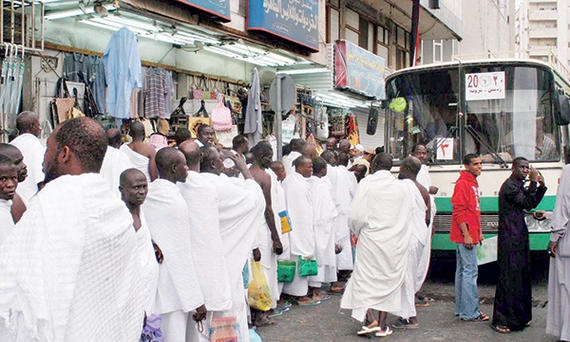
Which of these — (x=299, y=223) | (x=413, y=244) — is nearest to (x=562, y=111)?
(x=413, y=244)

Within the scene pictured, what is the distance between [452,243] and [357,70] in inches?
317

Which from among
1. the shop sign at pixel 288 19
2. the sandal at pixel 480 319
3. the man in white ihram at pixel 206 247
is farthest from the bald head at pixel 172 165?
the shop sign at pixel 288 19

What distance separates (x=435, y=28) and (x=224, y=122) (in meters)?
15.4

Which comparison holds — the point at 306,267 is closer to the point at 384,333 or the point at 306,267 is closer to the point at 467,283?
the point at 384,333

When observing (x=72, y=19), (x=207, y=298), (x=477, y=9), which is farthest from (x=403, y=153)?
(x=477, y=9)

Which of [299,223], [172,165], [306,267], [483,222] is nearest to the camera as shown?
[172,165]

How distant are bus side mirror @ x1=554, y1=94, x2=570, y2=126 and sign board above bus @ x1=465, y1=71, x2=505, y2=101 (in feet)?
2.37

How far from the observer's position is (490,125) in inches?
372

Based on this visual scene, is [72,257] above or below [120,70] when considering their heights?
below

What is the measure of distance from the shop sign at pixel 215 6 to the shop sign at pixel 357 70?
188 inches

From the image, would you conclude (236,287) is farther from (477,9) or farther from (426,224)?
(477,9)

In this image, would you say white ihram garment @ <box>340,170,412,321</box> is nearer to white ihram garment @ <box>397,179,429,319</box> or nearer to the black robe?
white ihram garment @ <box>397,179,429,319</box>

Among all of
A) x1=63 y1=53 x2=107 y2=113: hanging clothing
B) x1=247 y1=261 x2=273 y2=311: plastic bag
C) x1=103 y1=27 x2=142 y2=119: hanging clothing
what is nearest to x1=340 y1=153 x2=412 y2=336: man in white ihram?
x1=247 y1=261 x2=273 y2=311: plastic bag

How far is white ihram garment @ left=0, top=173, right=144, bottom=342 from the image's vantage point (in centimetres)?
251
